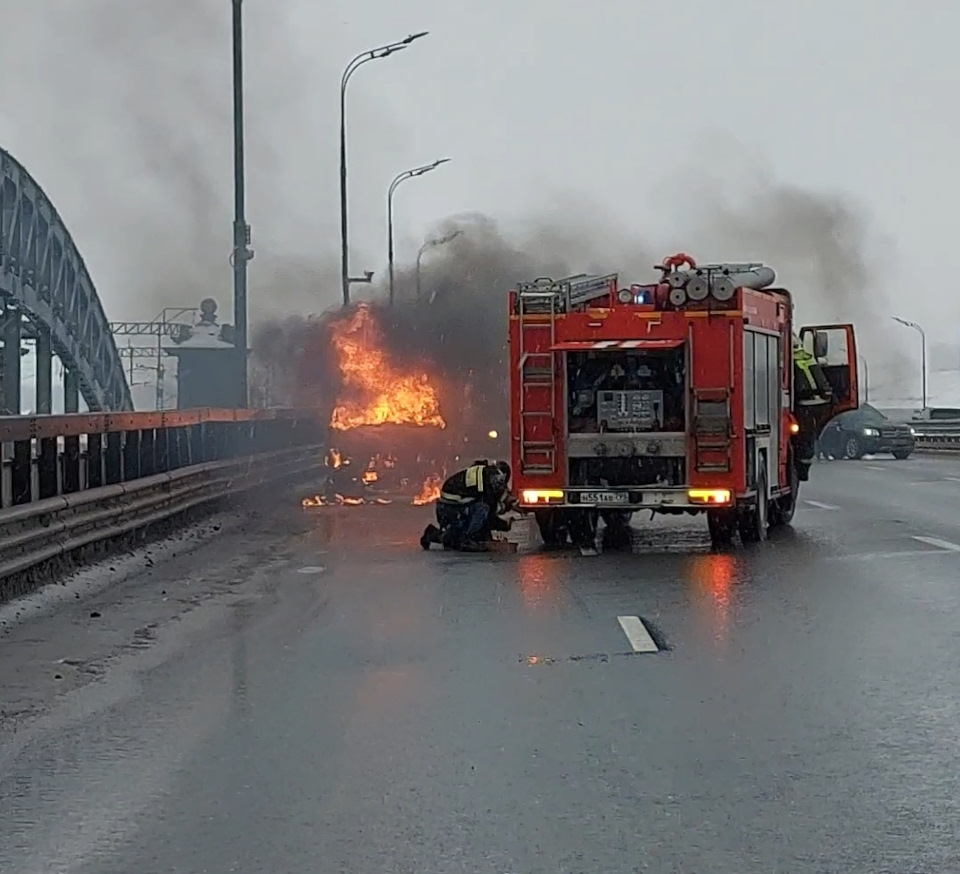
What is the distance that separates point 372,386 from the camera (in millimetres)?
41281

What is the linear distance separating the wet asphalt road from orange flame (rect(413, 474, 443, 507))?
440 inches

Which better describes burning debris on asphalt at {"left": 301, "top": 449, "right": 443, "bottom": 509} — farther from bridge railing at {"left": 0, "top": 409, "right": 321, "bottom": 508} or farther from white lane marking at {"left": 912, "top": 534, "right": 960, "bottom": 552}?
white lane marking at {"left": 912, "top": 534, "right": 960, "bottom": 552}

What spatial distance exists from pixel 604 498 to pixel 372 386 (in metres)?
23.8

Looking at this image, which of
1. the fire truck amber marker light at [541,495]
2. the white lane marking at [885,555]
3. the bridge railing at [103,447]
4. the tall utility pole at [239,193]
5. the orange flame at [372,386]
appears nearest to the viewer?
the bridge railing at [103,447]

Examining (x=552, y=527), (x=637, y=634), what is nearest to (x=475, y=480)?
(x=552, y=527)

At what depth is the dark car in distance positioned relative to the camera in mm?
46469

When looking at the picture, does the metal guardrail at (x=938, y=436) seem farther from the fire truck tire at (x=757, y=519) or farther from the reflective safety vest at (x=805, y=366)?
the fire truck tire at (x=757, y=519)

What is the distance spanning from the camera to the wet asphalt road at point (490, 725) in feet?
20.7

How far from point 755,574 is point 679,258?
5314 mm

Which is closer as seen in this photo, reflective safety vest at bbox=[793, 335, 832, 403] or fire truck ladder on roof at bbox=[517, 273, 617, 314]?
fire truck ladder on roof at bbox=[517, 273, 617, 314]

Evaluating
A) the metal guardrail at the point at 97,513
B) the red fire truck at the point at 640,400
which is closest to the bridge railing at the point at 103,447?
the metal guardrail at the point at 97,513

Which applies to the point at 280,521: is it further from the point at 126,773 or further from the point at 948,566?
the point at 126,773

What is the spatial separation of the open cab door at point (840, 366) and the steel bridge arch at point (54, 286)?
39581 millimetres

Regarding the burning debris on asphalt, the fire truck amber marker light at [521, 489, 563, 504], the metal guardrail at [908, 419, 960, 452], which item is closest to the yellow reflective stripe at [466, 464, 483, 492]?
the fire truck amber marker light at [521, 489, 563, 504]
